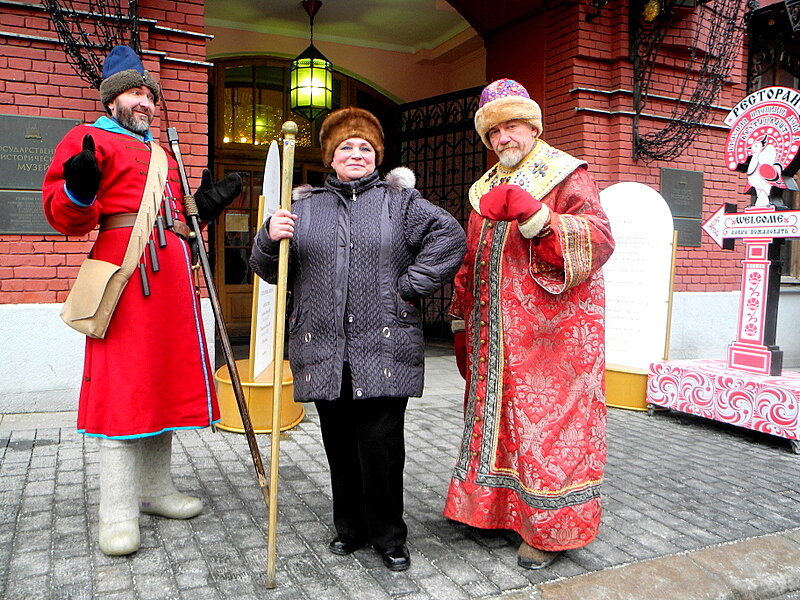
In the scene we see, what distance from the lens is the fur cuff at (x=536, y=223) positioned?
2.26 m

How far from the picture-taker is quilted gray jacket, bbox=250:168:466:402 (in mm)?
2326

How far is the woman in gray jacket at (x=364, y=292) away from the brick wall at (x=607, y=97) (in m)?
4.29

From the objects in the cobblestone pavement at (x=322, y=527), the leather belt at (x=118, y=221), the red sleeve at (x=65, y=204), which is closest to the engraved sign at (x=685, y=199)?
the cobblestone pavement at (x=322, y=527)

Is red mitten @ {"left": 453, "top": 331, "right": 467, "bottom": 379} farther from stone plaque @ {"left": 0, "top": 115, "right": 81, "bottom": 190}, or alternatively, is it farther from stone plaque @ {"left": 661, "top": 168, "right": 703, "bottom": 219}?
stone plaque @ {"left": 661, "top": 168, "right": 703, "bottom": 219}

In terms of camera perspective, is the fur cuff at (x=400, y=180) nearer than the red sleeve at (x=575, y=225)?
No

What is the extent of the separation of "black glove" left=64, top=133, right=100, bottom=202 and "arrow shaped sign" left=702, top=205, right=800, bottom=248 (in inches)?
167

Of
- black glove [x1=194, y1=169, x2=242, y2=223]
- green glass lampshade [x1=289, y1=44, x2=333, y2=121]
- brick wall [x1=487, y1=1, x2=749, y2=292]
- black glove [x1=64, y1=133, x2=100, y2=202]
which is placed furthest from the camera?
green glass lampshade [x1=289, y1=44, x2=333, y2=121]

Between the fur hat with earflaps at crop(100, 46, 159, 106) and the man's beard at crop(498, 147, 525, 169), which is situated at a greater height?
the fur hat with earflaps at crop(100, 46, 159, 106)

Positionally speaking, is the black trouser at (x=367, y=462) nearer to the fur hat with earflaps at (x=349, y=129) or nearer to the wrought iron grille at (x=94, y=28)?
the fur hat with earflaps at (x=349, y=129)

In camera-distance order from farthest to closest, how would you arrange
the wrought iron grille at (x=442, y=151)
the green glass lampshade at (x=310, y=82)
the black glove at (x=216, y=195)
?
the wrought iron grille at (x=442, y=151)
the green glass lampshade at (x=310, y=82)
the black glove at (x=216, y=195)

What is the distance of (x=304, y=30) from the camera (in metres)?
8.13

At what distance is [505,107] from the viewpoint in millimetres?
2451

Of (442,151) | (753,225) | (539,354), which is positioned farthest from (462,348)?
(442,151)

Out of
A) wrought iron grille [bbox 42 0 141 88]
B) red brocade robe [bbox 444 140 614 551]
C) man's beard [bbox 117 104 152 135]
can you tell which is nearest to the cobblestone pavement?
red brocade robe [bbox 444 140 614 551]
